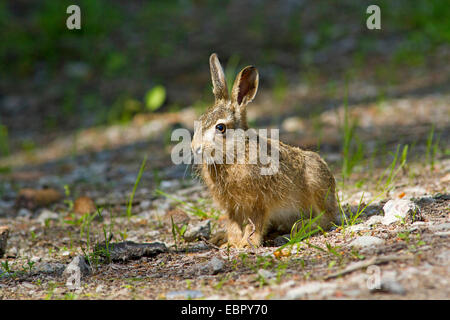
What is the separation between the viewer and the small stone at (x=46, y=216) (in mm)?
5613

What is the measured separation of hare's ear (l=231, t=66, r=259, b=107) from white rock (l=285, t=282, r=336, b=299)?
5.98 ft

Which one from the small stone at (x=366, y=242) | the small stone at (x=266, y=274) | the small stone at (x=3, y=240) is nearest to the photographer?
the small stone at (x=266, y=274)

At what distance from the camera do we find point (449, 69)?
922cm

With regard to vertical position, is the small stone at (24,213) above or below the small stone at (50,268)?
above

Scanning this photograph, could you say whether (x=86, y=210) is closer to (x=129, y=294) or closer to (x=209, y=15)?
(x=129, y=294)

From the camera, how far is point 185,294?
10.7 feet

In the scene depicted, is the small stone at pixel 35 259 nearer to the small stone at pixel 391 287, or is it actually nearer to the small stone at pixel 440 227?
the small stone at pixel 391 287

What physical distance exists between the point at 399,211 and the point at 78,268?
2314 mm

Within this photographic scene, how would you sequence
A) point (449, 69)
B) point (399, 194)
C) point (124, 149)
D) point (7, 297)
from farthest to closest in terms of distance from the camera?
1. point (449, 69)
2. point (124, 149)
3. point (399, 194)
4. point (7, 297)

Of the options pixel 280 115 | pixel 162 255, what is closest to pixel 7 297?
pixel 162 255

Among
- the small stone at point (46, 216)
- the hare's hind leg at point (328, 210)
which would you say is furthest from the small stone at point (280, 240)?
the small stone at point (46, 216)

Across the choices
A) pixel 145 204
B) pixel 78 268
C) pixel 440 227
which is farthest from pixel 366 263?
pixel 145 204

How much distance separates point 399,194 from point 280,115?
3.69 meters

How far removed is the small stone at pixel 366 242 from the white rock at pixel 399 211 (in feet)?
1.36
